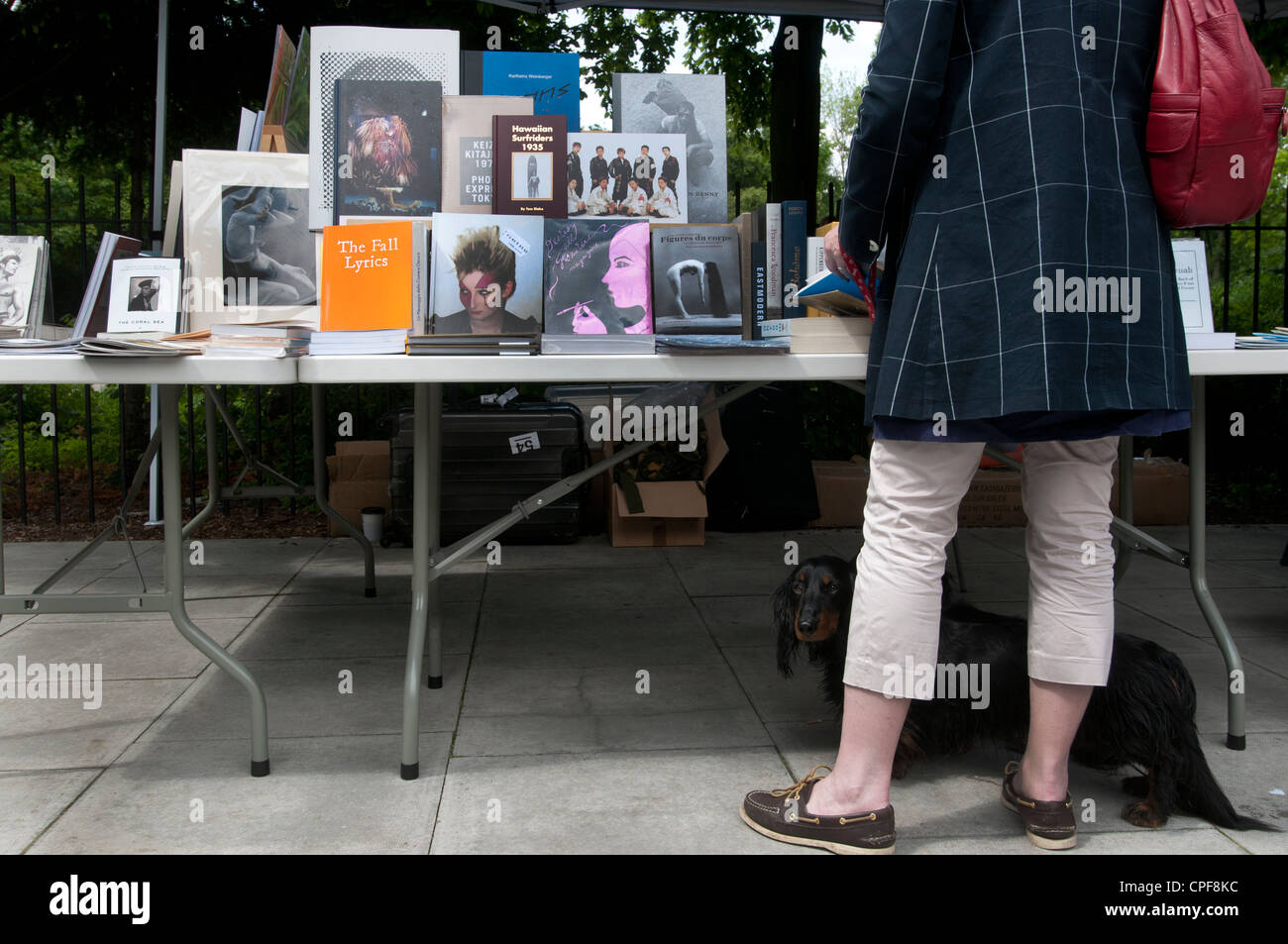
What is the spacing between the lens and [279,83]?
3.29 meters

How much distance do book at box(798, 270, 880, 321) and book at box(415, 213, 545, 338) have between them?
0.69 meters

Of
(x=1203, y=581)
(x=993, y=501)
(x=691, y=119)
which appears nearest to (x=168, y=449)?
(x=691, y=119)

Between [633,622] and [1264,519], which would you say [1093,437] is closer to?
[633,622]

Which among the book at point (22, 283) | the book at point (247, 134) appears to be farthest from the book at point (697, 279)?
the book at point (22, 283)

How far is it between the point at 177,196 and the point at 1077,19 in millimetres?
2692

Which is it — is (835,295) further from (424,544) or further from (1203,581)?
(1203,581)

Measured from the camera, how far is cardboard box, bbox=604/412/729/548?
5.36 meters

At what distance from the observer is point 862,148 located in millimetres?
1966

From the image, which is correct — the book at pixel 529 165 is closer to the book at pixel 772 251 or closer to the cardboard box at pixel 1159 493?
the book at pixel 772 251

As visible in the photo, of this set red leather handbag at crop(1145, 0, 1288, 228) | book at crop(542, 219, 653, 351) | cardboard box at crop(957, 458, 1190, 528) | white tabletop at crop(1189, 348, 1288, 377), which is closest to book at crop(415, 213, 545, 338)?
book at crop(542, 219, 653, 351)

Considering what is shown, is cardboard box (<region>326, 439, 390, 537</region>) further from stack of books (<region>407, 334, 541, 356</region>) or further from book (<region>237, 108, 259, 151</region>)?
stack of books (<region>407, 334, 541, 356</region>)

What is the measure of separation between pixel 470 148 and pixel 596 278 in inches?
22.2

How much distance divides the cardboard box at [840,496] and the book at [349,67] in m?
3.51

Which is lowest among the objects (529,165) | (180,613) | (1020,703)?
(1020,703)
